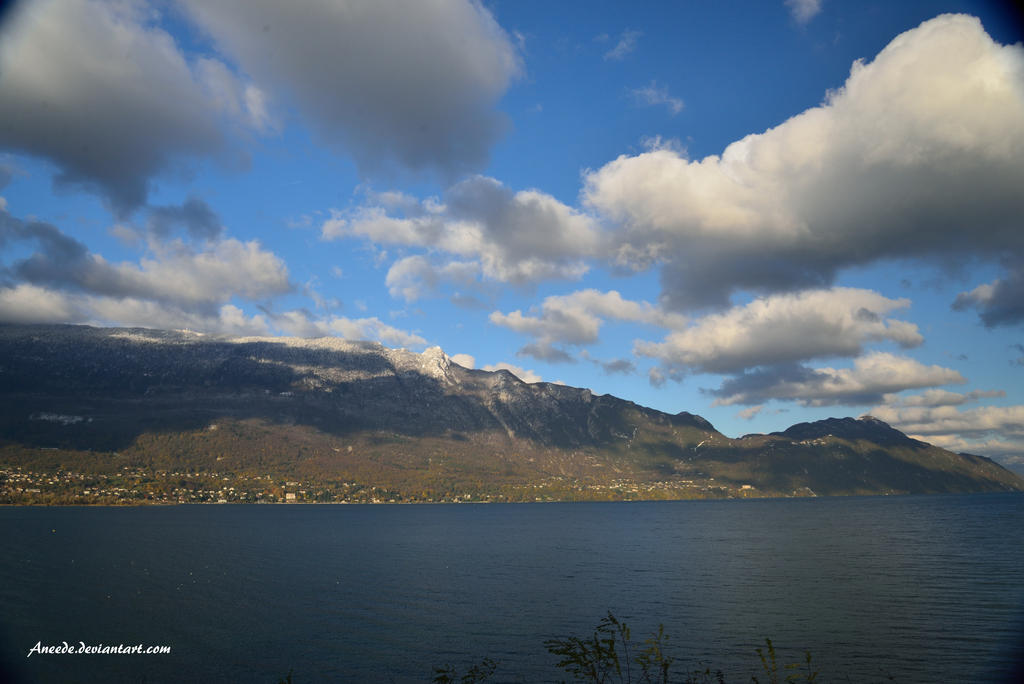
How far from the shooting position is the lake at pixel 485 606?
51531 millimetres

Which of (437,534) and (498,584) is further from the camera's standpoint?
(437,534)

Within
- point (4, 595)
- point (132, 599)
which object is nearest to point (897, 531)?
Answer: point (132, 599)

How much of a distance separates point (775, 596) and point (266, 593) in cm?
7218

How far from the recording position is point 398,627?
6412 centimetres

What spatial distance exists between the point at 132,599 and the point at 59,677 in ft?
102

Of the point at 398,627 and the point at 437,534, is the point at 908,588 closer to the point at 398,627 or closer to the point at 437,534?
the point at 398,627

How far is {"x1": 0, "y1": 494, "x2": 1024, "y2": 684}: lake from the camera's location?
51.5 m

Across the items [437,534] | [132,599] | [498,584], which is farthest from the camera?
[437,534]

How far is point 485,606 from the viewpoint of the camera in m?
74.8

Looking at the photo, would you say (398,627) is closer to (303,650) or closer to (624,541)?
(303,650)

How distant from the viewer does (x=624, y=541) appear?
15862 centimetres

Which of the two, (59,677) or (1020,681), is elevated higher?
(1020,681)

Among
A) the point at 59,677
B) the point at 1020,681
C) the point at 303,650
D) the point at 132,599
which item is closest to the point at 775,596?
the point at 1020,681

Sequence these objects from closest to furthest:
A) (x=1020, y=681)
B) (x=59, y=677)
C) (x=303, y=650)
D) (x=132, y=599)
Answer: (x=1020, y=681) → (x=59, y=677) → (x=303, y=650) → (x=132, y=599)
